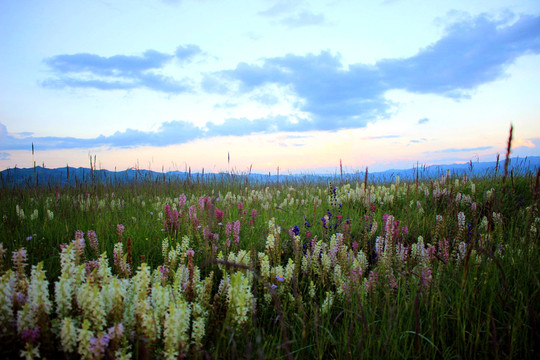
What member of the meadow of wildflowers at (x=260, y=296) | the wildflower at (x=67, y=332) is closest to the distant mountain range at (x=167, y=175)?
the meadow of wildflowers at (x=260, y=296)

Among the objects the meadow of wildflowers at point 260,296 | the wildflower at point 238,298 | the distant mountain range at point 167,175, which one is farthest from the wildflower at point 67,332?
the distant mountain range at point 167,175

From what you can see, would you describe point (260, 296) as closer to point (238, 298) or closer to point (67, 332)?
point (238, 298)

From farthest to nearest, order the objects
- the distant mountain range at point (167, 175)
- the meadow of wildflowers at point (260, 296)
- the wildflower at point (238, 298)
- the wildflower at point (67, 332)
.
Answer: the distant mountain range at point (167, 175) → the wildflower at point (238, 298) → the meadow of wildflowers at point (260, 296) → the wildflower at point (67, 332)

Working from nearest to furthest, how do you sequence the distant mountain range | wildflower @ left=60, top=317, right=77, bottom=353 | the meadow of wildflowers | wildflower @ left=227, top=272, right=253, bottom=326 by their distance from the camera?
wildflower @ left=60, top=317, right=77, bottom=353 → the meadow of wildflowers → wildflower @ left=227, top=272, right=253, bottom=326 → the distant mountain range

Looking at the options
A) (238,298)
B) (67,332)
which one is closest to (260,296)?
(238,298)

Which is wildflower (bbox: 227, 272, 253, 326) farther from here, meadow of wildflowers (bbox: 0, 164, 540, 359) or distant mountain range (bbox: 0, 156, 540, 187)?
distant mountain range (bbox: 0, 156, 540, 187)

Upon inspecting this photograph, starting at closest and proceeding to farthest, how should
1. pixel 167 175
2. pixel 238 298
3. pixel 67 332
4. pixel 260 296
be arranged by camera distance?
pixel 67 332 < pixel 238 298 < pixel 260 296 < pixel 167 175

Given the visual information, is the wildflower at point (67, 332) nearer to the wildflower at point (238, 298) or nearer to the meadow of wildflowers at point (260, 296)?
the meadow of wildflowers at point (260, 296)

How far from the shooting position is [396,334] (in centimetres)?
236

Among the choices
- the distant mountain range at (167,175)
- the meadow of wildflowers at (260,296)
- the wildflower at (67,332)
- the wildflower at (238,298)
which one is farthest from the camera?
the distant mountain range at (167,175)

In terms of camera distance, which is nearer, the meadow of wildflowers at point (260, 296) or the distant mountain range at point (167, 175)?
the meadow of wildflowers at point (260, 296)

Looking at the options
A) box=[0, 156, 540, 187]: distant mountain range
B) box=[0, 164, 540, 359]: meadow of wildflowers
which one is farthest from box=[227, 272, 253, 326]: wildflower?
box=[0, 156, 540, 187]: distant mountain range

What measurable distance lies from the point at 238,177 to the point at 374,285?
12777mm

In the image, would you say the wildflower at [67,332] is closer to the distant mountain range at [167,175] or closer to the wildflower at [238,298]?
the wildflower at [238,298]
